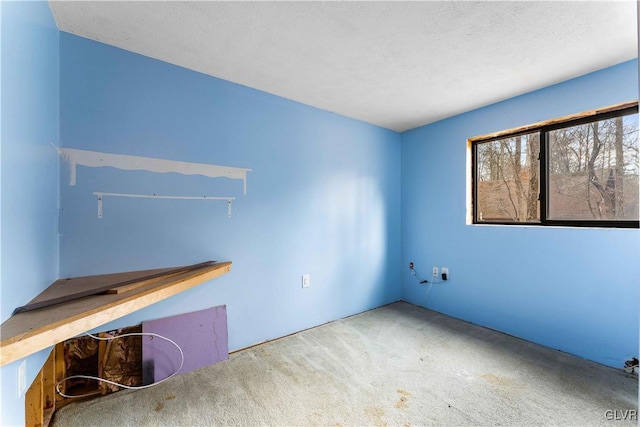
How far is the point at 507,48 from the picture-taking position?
166cm

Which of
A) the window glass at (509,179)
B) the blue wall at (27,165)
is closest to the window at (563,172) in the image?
the window glass at (509,179)

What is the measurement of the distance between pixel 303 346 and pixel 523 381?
1.58 metres

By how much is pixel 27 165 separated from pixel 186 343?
54.9 inches

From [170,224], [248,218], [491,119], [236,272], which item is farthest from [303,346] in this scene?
[491,119]

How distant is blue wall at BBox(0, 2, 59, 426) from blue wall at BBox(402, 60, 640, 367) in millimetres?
3211

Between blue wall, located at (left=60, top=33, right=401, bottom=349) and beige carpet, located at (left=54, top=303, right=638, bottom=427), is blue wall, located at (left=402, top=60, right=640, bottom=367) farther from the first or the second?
blue wall, located at (left=60, top=33, right=401, bottom=349)

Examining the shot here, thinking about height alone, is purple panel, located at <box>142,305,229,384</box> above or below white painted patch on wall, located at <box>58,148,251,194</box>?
below

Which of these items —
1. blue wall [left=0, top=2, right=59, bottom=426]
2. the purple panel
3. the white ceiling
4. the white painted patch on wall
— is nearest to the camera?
blue wall [left=0, top=2, right=59, bottom=426]

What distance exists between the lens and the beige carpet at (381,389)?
1.43 metres

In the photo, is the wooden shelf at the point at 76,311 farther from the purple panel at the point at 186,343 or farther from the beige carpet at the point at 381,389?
the beige carpet at the point at 381,389

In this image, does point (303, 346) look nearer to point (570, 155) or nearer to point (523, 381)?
point (523, 381)

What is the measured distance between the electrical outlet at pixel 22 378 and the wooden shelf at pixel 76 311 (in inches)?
9.7

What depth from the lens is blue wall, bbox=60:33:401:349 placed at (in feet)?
5.22

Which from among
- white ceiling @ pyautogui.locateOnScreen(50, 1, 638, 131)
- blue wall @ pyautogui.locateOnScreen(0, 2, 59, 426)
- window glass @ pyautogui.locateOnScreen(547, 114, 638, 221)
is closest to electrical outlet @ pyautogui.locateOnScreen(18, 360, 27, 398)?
blue wall @ pyautogui.locateOnScreen(0, 2, 59, 426)
